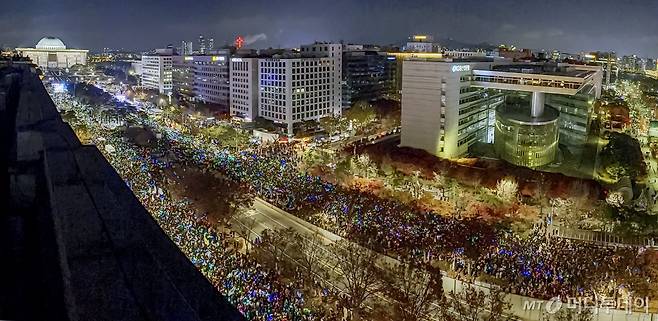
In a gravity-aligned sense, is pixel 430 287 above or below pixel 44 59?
below

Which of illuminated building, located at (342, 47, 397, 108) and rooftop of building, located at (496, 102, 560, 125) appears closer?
rooftop of building, located at (496, 102, 560, 125)

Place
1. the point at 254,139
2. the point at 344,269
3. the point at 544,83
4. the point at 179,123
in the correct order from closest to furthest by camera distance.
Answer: the point at 344,269 → the point at 544,83 → the point at 254,139 → the point at 179,123

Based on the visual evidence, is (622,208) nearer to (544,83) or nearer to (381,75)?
(544,83)

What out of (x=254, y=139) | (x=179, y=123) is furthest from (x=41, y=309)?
(x=179, y=123)

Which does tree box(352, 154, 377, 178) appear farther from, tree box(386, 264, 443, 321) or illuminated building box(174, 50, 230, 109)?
illuminated building box(174, 50, 230, 109)

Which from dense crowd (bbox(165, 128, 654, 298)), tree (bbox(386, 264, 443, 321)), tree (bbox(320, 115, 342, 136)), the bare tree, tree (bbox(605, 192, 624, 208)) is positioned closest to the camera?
tree (bbox(386, 264, 443, 321))

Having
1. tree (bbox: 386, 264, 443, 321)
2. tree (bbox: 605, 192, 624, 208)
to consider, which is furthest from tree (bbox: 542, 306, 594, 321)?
tree (bbox: 605, 192, 624, 208)
